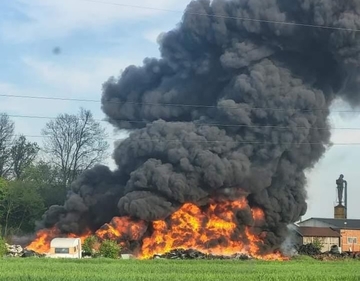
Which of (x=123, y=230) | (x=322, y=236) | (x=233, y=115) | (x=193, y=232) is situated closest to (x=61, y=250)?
(x=123, y=230)

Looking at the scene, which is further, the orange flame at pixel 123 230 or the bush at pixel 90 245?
the orange flame at pixel 123 230

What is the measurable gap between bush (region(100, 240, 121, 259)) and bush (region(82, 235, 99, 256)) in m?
2.23

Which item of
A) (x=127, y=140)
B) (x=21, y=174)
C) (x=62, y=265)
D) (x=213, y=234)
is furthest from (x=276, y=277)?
(x=21, y=174)

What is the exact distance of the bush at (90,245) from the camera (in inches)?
2238

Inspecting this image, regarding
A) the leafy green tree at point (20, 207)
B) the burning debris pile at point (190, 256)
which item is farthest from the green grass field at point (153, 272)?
the leafy green tree at point (20, 207)

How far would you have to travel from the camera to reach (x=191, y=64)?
66625 mm

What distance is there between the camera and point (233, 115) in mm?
61000

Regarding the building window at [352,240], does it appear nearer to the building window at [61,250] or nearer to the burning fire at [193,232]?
the burning fire at [193,232]

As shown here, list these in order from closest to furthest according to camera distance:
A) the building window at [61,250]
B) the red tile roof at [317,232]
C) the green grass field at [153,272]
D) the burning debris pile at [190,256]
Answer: the green grass field at [153,272]
the building window at [61,250]
the burning debris pile at [190,256]
the red tile roof at [317,232]

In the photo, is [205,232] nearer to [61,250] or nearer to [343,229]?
[61,250]

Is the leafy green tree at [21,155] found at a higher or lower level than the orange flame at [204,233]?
higher

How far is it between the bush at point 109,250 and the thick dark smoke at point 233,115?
13.2 feet

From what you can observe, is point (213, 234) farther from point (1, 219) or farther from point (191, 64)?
point (1, 219)

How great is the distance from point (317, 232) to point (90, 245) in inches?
1442
